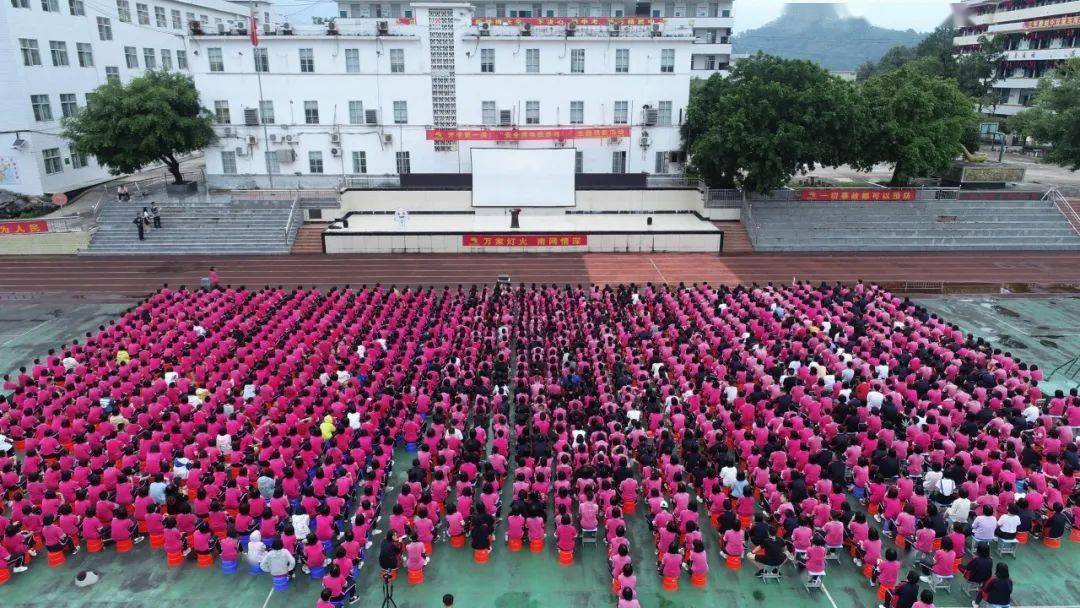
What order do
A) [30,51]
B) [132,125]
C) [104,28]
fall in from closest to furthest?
[132,125]
[30,51]
[104,28]

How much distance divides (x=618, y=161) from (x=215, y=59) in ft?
69.3

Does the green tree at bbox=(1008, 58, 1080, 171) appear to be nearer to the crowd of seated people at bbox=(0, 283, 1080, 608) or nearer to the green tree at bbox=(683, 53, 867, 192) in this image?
the green tree at bbox=(683, 53, 867, 192)

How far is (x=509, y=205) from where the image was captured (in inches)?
1256

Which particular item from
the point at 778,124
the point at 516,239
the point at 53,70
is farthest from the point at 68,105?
the point at 778,124

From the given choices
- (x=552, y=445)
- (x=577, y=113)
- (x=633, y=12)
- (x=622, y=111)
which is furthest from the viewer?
(x=633, y=12)

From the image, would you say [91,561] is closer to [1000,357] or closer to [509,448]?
[509,448]

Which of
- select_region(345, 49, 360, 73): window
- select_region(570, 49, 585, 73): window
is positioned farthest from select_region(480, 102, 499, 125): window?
select_region(345, 49, 360, 73): window

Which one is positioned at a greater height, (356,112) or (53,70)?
(53,70)

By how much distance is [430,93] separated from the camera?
3503 centimetres

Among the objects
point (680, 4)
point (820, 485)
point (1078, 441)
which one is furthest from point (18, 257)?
point (680, 4)

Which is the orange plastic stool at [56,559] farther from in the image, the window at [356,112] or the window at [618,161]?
the window at [618,161]

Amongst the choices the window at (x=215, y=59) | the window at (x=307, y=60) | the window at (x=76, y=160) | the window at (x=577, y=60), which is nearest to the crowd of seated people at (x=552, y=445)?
the window at (x=307, y=60)

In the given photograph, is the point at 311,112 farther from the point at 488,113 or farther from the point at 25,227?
the point at 25,227

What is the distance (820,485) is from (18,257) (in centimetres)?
3176
